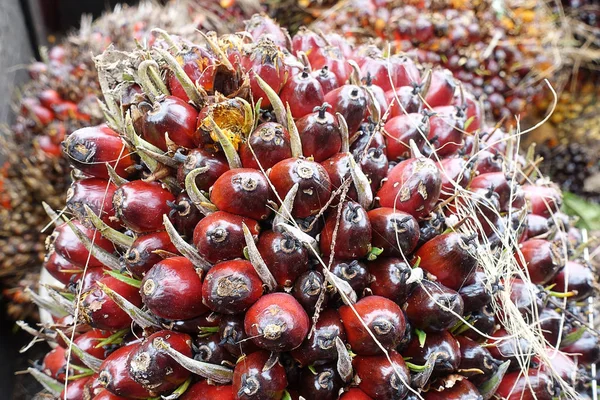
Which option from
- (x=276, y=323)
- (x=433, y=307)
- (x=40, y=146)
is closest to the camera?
(x=276, y=323)

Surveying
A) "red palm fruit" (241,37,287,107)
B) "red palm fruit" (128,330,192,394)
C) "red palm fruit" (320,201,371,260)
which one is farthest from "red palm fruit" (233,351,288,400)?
"red palm fruit" (241,37,287,107)

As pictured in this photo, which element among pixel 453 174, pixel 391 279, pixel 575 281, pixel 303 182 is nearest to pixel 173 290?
pixel 303 182

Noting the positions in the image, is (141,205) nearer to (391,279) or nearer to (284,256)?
(284,256)

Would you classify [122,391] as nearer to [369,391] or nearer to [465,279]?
[369,391]

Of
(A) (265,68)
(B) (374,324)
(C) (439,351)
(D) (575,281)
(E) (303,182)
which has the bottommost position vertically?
(D) (575,281)

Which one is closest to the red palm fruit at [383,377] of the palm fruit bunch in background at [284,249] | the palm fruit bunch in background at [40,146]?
the palm fruit bunch in background at [284,249]
